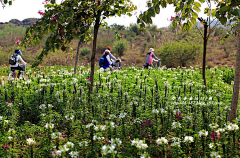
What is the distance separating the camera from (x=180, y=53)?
1394 cm

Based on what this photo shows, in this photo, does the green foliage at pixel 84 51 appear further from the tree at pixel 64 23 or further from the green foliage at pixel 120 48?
the tree at pixel 64 23

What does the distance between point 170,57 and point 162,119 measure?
1169 cm

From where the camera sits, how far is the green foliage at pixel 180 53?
13.8 m

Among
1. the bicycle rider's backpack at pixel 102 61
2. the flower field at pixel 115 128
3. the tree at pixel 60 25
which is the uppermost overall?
the tree at pixel 60 25

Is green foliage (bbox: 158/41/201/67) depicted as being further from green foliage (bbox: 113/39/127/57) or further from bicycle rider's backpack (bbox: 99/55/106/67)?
bicycle rider's backpack (bbox: 99/55/106/67)

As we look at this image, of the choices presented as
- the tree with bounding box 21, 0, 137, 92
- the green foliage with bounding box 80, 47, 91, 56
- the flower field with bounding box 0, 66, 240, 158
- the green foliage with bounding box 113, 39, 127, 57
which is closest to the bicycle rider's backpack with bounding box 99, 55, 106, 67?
the flower field with bounding box 0, 66, 240, 158

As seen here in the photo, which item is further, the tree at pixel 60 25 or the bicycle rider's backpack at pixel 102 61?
the bicycle rider's backpack at pixel 102 61

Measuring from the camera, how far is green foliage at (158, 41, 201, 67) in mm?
13758

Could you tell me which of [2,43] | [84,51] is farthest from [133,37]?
[2,43]

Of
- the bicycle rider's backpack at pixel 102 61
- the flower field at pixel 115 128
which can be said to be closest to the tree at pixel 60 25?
the flower field at pixel 115 128

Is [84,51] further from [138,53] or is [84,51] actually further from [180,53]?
[180,53]

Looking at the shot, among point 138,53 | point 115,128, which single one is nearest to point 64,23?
point 115,128

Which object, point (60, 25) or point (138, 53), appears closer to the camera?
point (60, 25)

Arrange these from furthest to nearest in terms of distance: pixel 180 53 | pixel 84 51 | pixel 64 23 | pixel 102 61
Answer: pixel 84 51 < pixel 180 53 < pixel 102 61 < pixel 64 23
